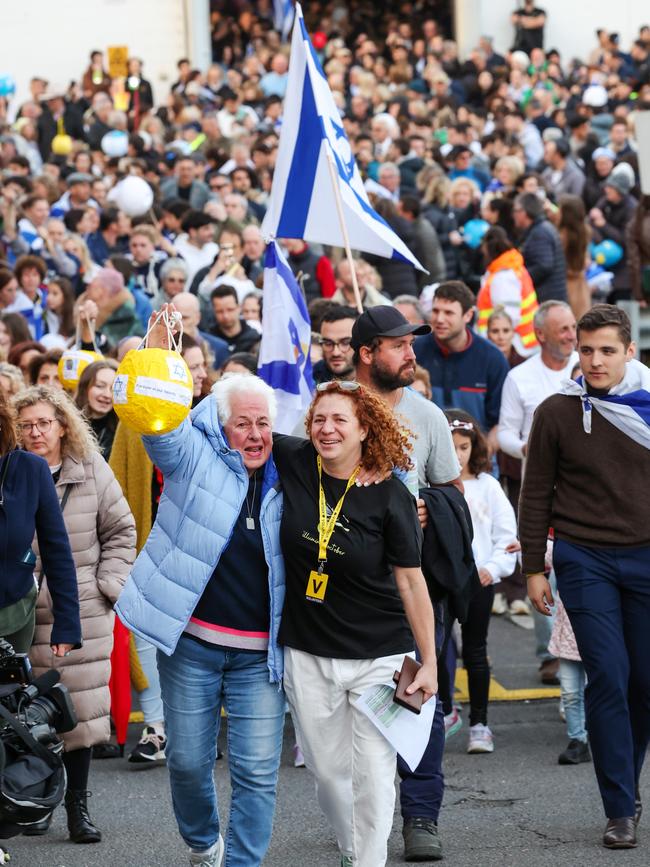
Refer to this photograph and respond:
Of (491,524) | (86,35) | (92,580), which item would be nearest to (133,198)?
(491,524)

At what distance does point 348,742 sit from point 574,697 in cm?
254

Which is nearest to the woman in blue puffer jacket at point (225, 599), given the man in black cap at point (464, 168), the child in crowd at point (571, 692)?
the child in crowd at point (571, 692)

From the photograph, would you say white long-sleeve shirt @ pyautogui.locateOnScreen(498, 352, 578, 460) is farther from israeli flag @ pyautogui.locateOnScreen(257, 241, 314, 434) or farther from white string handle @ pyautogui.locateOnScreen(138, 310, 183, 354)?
white string handle @ pyautogui.locateOnScreen(138, 310, 183, 354)

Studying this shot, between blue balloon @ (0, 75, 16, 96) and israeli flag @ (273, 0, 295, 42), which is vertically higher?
israeli flag @ (273, 0, 295, 42)

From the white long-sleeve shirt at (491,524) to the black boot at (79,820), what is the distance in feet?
A: 8.02

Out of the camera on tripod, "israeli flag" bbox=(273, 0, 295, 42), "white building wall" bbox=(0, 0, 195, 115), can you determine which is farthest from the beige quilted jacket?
"israeli flag" bbox=(273, 0, 295, 42)

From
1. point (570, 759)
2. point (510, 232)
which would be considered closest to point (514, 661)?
point (570, 759)

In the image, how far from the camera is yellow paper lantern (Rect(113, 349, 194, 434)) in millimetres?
5000

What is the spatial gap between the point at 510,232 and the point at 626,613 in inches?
359

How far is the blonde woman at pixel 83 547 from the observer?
673 cm

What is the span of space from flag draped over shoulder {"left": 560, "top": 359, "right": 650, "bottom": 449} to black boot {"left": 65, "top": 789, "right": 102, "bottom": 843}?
2537 mm

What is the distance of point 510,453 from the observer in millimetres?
9898

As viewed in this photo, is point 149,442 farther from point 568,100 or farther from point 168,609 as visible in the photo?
point 568,100

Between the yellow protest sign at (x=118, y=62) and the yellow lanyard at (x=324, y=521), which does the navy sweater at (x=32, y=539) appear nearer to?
the yellow lanyard at (x=324, y=521)
